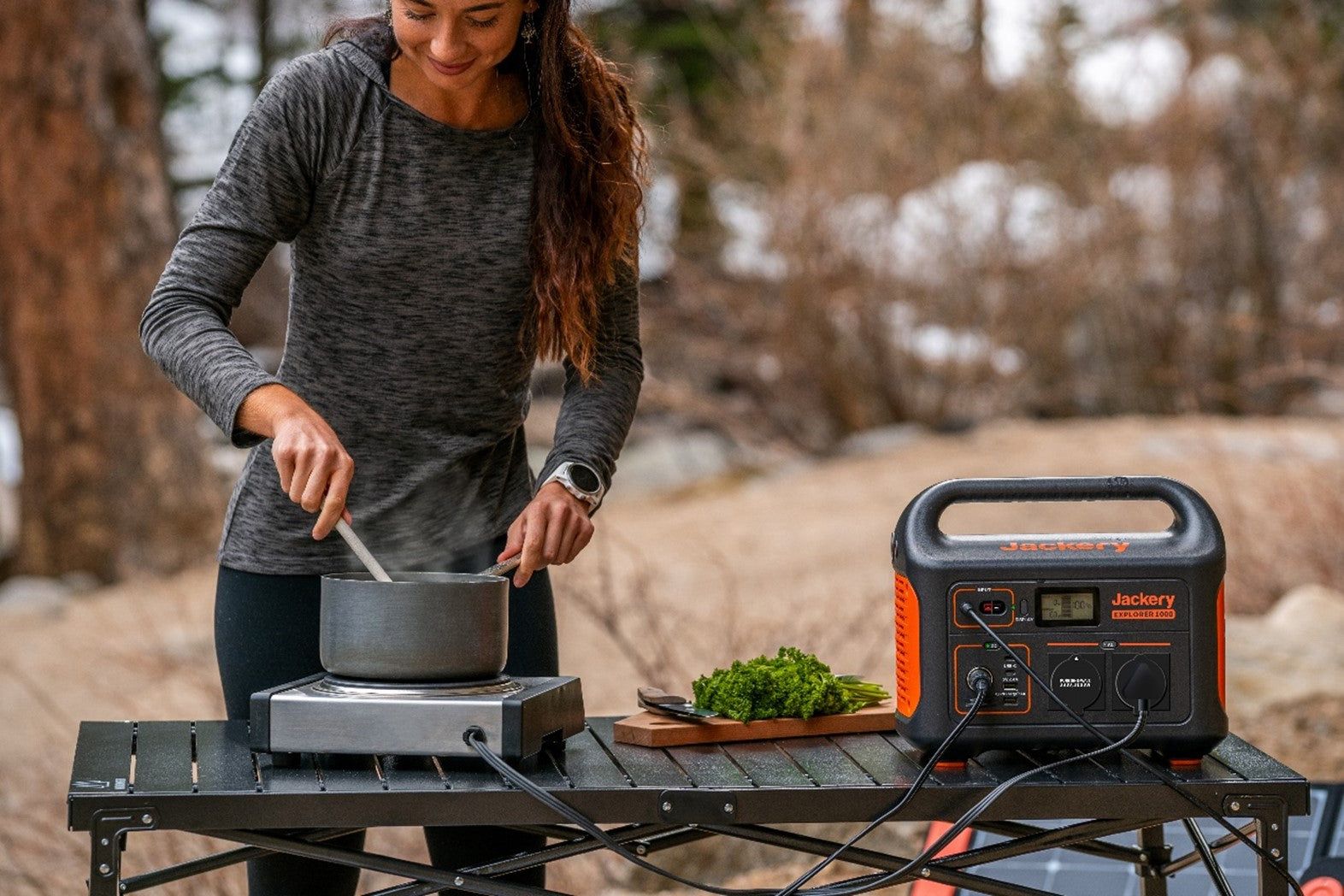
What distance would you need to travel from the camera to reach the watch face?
2.10m

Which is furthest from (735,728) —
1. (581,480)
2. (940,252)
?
(940,252)

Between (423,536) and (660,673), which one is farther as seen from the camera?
(660,673)

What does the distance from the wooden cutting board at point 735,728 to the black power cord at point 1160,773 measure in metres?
0.23

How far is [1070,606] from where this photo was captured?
1.88m

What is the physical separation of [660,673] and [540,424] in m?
4.51

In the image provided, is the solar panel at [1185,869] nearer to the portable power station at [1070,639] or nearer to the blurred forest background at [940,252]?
the portable power station at [1070,639]

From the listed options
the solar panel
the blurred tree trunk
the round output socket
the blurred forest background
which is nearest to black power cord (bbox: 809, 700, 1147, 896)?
the round output socket

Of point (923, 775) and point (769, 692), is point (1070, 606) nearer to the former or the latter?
point (923, 775)

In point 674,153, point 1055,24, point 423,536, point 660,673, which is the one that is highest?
point 1055,24

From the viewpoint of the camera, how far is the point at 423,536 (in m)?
2.22

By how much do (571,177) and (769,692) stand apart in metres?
0.70

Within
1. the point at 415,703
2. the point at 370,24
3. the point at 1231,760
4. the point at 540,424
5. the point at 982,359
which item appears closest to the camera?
the point at 415,703

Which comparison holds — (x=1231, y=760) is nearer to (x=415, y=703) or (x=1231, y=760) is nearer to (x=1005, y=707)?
(x=1005, y=707)

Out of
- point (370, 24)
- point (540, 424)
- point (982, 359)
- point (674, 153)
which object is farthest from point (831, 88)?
point (370, 24)
